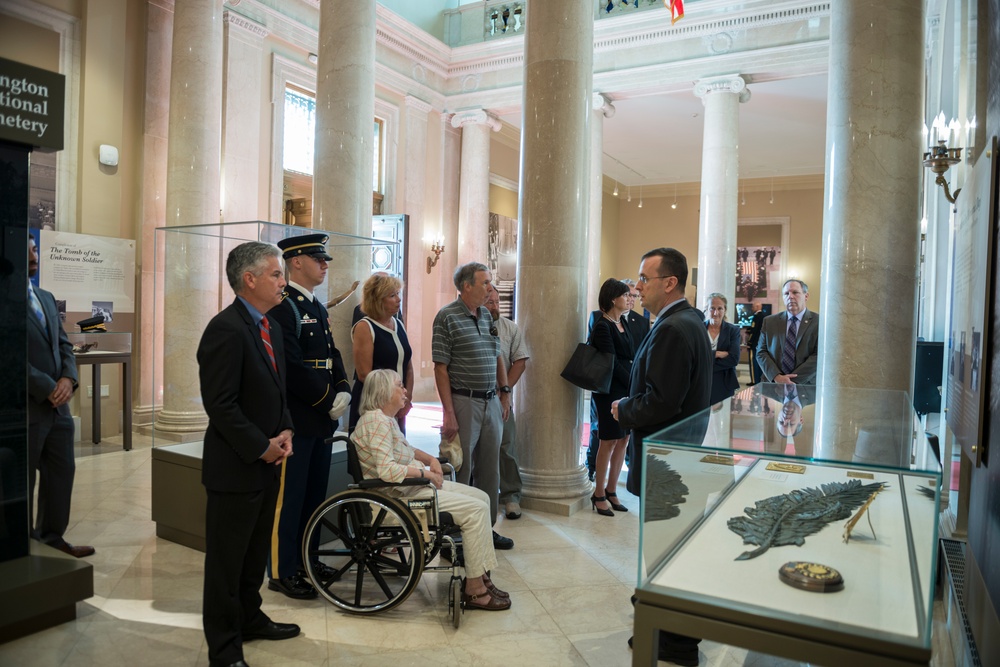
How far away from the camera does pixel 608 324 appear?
5.41 meters

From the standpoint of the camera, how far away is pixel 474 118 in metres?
13.7

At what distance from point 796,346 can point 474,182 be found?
8.72 meters

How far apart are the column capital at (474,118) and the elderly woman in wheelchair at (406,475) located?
1094cm

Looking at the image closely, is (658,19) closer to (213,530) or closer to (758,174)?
(758,174)

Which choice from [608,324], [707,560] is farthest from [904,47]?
[707,560]

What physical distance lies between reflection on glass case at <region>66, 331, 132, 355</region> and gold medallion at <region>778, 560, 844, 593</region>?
744cm

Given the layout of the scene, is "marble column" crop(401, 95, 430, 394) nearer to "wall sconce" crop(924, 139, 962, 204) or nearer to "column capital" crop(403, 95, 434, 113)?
"column capital" crop(403, 95, 434, 113)

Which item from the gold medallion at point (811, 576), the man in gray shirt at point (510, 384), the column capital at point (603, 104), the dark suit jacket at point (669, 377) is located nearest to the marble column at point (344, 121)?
the man in gray shirt at point (510, 384)

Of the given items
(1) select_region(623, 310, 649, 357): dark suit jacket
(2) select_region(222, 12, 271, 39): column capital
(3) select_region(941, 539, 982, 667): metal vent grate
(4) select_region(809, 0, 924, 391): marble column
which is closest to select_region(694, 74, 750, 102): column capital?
(2) select_region(222, 12, 271, 39): column capital

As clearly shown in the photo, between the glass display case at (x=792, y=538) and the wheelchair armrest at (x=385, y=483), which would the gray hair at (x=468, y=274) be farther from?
the glass display case at (x=792, y=538)

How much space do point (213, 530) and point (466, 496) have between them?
49.1 inches

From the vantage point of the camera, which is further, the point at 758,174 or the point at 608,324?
the point at 758,174

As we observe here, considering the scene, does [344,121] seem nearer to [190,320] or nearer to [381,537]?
[190,320]

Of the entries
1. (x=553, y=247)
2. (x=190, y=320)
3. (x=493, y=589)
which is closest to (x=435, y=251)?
(x=553, y=247)
